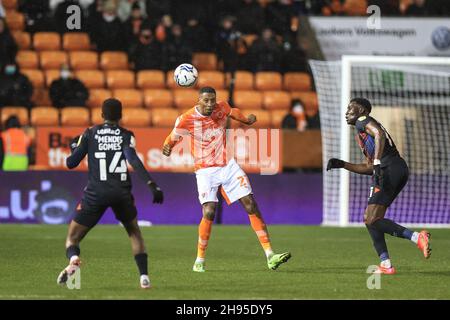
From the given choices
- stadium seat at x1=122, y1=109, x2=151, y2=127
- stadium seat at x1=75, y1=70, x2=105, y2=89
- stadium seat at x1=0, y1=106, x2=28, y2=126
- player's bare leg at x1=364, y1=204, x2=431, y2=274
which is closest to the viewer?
player's bare leg at x1=364, y1=204, x2=431, y2=274

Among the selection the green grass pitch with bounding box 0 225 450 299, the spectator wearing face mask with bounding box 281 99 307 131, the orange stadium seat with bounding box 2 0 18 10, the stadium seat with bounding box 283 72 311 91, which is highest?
the orange stadium seat with bounding box 2 0 18 10

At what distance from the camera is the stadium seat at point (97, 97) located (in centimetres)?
2366

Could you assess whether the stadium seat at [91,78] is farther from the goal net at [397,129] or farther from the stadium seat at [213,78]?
the goal net at [397,129]

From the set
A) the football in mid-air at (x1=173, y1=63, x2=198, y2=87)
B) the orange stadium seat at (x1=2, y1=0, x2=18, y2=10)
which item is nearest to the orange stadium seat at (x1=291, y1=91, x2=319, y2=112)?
the orange stadium seat at (x1=2, y1=0, x2=18, y2=10)

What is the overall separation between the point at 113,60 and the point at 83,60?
0.71 metres

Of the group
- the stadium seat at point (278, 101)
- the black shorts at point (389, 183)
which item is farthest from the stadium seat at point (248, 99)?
the black shorts at point (389, 183)

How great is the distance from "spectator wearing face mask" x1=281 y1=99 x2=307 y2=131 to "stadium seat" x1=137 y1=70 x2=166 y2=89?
3.07 metres

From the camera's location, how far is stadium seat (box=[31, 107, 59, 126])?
2266 cm

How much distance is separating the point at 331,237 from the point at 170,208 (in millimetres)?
3956

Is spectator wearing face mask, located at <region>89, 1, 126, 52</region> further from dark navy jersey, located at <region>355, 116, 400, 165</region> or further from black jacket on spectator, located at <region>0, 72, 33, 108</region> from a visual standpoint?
dark navy jersey, located at <region>355, 116, 400, 165</region>

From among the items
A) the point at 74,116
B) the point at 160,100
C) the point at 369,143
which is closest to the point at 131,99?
the point at 160,100

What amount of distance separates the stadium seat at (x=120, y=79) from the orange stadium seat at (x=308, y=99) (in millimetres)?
3686
